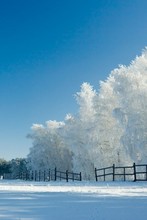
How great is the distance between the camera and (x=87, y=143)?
50.0 m

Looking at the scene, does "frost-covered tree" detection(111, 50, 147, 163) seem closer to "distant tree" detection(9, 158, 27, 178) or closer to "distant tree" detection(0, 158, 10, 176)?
"distant tree" detection(9, 158, 27, 178)

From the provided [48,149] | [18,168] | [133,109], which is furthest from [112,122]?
[18,168]

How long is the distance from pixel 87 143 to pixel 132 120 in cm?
1264

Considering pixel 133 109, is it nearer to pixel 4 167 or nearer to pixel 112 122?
pixel 112 122

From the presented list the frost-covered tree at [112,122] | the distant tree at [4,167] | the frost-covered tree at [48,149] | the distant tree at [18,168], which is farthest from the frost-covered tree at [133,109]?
the distant tree at [4,167]

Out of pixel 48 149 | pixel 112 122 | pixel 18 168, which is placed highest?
pixel 112 122

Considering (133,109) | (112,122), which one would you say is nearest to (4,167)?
(112,122)

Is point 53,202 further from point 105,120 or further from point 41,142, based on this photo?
point 41,142

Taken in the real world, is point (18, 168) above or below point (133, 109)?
below

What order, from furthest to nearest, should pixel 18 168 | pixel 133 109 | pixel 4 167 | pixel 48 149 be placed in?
pixel 4 167 < pixel 18 168 < pixel 48 149 < pixel 133 109

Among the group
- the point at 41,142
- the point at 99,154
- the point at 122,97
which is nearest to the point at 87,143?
the point at 99,154

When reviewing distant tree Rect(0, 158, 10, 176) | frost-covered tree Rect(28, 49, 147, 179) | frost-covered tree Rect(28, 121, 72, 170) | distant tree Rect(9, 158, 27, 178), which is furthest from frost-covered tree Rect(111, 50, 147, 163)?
distant tree Rect(0, 158, 10, 176)

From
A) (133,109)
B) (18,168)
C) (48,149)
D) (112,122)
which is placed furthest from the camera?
(18,168)

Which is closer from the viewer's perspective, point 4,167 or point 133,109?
point 133,109
